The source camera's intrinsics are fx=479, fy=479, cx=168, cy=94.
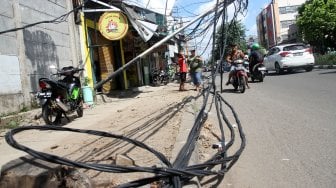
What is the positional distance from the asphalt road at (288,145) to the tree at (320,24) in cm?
4005

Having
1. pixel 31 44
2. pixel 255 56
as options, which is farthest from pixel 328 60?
pixel 31 44

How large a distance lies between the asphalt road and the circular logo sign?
531cm

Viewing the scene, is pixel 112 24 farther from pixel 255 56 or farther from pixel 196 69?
pixel 255 56

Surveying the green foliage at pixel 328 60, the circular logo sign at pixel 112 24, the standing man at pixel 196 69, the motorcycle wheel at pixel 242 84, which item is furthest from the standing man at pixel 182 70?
the green foliage at pixel 328 60

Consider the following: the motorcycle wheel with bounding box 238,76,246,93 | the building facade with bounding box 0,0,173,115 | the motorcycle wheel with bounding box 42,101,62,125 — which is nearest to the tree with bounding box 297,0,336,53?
the building facade with bounding box 0,0,173,115

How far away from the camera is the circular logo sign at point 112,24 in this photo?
15.2 meters

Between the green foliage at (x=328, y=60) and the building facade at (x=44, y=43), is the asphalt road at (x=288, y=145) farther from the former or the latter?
the green foliage at (x=328, y=60)

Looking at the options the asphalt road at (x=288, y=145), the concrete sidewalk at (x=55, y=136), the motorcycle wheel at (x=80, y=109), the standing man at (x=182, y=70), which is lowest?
the asphalt road at (x=288, y=145)

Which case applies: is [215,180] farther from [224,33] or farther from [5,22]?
→ [5,22]

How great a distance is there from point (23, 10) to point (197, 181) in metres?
8.81

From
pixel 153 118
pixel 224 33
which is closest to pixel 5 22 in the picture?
pixel 153 118

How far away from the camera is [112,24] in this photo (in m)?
15.4

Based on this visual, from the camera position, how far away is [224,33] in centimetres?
895

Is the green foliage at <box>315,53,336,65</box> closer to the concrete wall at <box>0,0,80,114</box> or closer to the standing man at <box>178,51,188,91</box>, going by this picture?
the standing man at <box>178,51,188,91</box>
